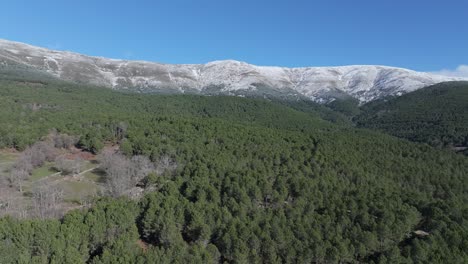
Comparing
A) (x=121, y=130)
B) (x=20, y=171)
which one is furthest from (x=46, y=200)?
(x=121, y=130)

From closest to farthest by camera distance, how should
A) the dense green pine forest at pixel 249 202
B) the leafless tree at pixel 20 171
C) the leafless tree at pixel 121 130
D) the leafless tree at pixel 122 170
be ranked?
the dense green pine forest at pixel 249 202 → the leafless tree at pixel 122 170 → the leafless tree at pixel 20 171 → the leafless tree at pixel 121 130

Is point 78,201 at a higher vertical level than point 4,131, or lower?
lower

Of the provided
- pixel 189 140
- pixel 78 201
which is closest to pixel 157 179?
pixel 78 201

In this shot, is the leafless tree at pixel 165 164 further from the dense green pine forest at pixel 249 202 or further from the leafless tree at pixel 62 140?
the leafless tree at pixel 62 140

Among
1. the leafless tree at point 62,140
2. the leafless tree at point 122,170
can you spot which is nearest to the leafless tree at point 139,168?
the leafless tree at point 122,170

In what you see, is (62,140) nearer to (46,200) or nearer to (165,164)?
(165,164)

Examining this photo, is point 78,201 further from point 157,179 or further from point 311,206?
point 311,206
